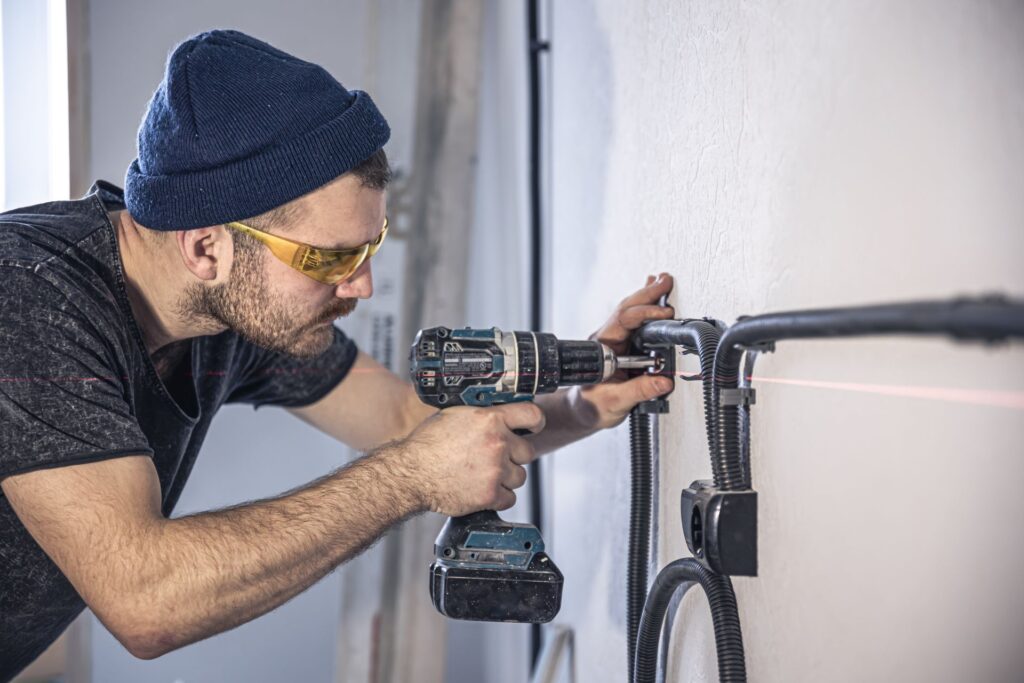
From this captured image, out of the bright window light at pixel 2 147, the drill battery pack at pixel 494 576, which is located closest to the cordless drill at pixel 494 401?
the drill battery pack at pixel 494 576

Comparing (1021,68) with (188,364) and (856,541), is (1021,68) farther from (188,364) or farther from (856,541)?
(188,364)

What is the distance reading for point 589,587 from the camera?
1546 mm

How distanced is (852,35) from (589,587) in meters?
1.14

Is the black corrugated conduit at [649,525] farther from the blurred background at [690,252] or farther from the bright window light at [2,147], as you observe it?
the bright window light at [2,147]

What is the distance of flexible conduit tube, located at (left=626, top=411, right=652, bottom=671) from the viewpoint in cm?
110

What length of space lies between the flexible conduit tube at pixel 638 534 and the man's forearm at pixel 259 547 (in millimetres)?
279

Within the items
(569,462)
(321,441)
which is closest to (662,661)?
(569,462)

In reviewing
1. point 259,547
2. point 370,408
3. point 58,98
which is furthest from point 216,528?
point 58,98

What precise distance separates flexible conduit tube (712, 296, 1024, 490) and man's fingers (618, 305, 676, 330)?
0.30 metres

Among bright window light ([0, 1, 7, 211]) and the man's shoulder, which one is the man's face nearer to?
the man's shoulder

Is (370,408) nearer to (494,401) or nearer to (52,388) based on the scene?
(494,401)

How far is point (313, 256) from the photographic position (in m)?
1.14

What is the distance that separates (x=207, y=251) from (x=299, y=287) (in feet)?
0.46

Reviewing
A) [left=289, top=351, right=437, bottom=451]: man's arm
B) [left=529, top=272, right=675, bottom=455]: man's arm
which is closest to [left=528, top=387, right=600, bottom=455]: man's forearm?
[left=529, top=272, right=675, bottom=455]: man's arm
